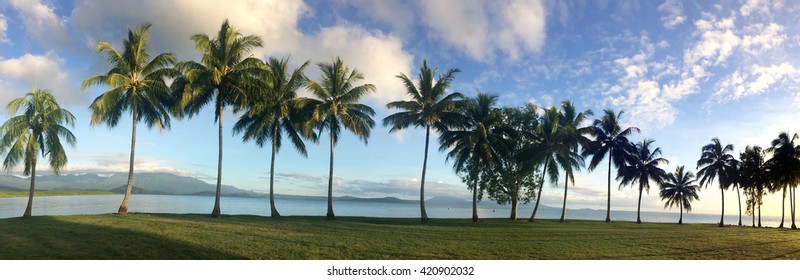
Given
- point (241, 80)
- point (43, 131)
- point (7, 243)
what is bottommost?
point (7, 243)

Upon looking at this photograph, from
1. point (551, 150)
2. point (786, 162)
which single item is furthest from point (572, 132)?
point (786, 162)

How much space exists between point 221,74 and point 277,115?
156 inches

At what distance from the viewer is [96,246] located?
9945mm

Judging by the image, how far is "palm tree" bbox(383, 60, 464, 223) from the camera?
25906 millimetres

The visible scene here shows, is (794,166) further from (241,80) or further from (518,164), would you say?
(241,80)

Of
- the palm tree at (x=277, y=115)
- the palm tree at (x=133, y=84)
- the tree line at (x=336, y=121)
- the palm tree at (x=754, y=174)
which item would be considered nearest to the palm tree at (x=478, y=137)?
the tree line at (x=336, y=121)

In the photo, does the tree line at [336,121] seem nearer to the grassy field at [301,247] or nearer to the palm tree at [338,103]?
the palm tree at [338,103]

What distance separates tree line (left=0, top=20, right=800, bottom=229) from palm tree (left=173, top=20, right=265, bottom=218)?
0.18 ft

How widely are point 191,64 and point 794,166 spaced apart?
131 feet

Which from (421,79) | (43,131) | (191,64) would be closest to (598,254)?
(421,79)

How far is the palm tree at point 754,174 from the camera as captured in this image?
113 ft

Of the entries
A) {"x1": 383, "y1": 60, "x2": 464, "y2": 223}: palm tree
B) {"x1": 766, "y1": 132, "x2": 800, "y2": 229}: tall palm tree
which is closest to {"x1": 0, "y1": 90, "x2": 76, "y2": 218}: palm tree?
{"x1": 383, "y1": 60, "x2": 464, "y2": 223}: palm tree

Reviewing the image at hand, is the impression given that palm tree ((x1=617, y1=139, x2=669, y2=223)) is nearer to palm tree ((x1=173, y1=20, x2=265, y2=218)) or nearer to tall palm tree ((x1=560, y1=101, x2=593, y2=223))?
tall palm tree ((x1=560, y1=101, x2=593, y2=223))

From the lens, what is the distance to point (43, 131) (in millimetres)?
19266
